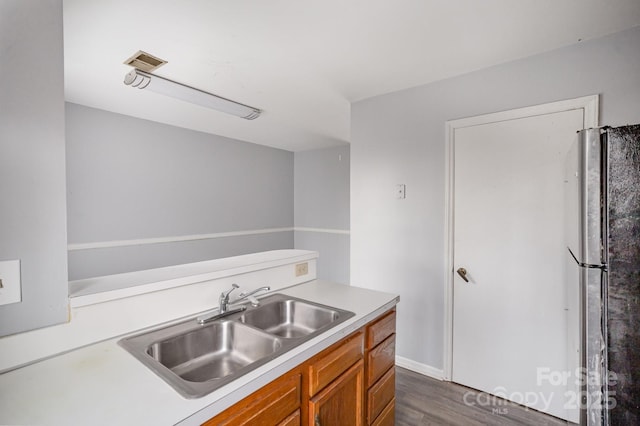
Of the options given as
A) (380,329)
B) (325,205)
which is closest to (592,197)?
(380,329)

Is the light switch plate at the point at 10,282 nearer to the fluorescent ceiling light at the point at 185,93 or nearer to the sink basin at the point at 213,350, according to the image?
the sink basin at the point at 213,350

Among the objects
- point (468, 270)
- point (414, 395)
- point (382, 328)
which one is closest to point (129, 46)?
point (382, 328)

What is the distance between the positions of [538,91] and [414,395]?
2367mm

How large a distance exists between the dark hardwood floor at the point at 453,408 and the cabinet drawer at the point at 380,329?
768 mm

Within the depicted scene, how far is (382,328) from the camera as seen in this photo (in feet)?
5.38

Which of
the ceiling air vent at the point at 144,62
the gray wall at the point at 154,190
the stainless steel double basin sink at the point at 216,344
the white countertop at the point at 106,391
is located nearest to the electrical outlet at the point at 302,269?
the stainless steel double basin sink at the point at 216,344

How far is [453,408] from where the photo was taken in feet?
6.88

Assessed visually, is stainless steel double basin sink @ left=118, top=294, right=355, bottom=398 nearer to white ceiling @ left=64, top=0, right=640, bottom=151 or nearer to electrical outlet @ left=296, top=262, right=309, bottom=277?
electrical outlet @ left=296, top=262, right=309, bottom=277

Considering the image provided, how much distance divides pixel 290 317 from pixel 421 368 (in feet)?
5.04

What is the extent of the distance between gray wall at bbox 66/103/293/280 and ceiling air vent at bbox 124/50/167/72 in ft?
4.57

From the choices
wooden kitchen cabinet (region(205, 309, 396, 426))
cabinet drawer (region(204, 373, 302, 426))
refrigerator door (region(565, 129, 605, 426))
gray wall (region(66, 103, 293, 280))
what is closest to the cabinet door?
wooden kitchen cabinet (region(205, 309, 396, 426))

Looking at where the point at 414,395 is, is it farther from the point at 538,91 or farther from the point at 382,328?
the point at 538,91

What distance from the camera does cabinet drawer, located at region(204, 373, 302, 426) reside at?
0.87 meters

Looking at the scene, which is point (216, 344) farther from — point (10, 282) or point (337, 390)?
point (10, 282)
